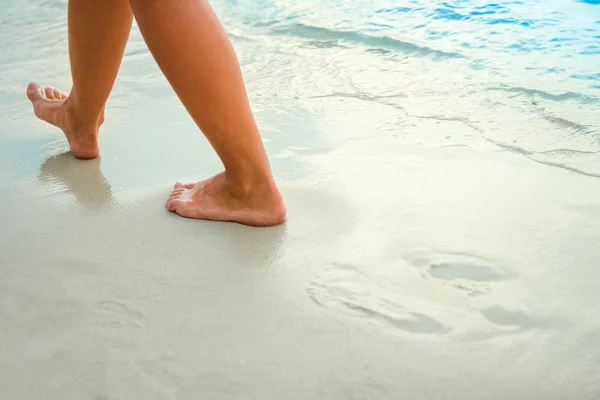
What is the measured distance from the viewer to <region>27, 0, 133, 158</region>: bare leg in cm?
160

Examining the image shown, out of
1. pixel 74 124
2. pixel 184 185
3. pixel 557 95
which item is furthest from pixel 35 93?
pixel 557 95

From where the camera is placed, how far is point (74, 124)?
6.13ft

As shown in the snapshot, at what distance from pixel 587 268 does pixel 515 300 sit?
0.67 feet

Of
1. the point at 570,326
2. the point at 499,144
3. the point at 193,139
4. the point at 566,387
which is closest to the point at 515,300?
the point at 570,326

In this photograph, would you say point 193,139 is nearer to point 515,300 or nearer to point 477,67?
point 515,300

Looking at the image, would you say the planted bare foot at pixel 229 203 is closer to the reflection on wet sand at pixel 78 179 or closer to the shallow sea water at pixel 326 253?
the shallow sea water at pixel 326 253

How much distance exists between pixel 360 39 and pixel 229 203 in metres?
2.19

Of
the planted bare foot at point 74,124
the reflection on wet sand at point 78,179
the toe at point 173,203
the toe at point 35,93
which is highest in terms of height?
the toe at point 35,93

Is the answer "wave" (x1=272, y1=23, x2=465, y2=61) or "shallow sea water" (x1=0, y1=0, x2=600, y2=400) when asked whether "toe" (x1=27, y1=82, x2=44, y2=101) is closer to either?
"shallow sea water" (x1=0, y1=0, x2=600, y2=400)

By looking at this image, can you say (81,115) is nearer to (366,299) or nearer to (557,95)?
(366,299)

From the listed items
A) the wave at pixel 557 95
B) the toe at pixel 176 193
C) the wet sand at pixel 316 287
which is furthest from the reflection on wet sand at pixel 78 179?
the wave at pixel 557 95

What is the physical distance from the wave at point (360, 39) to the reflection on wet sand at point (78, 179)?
183 cm

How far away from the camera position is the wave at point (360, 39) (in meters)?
3.19

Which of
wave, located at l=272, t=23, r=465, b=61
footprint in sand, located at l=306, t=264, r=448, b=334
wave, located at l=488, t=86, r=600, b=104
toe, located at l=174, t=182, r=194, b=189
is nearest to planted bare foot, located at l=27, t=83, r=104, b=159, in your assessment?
toe, located at l=174, t=182, r=194, b=189
